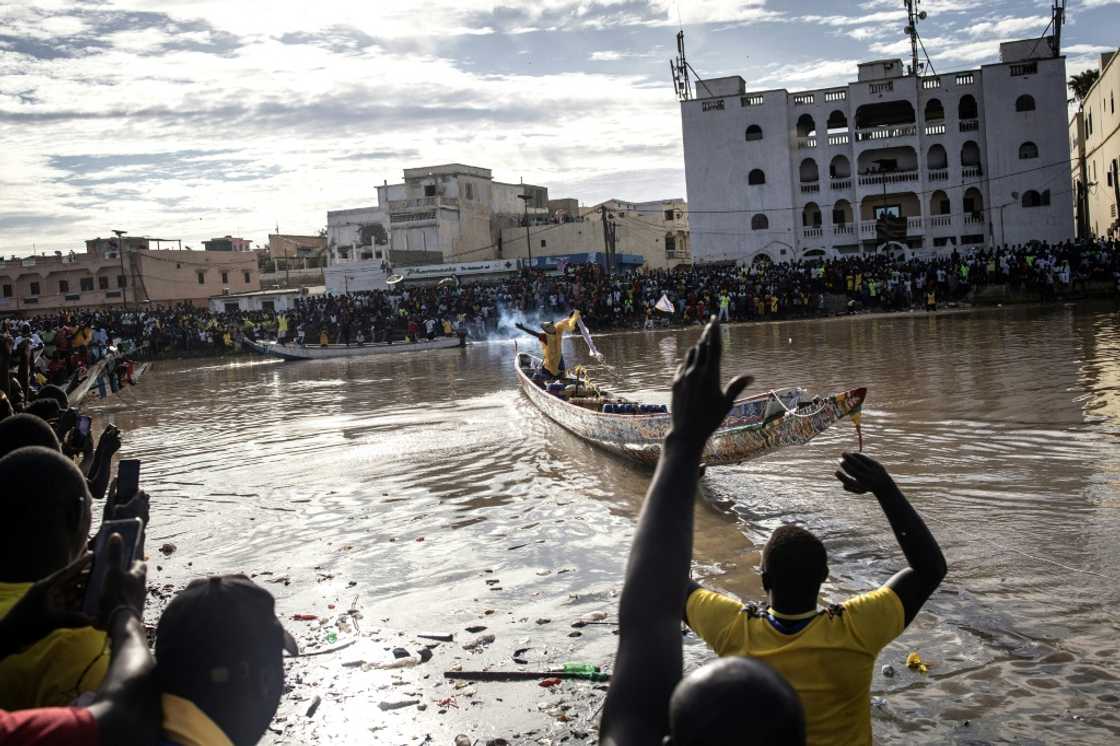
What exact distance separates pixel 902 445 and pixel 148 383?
28.0 metres

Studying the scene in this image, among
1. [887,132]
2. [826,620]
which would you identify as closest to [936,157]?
[887,132]

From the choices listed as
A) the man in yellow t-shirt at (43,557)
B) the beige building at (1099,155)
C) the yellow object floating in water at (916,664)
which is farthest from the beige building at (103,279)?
the man in yellow t-shirt at (43,557)

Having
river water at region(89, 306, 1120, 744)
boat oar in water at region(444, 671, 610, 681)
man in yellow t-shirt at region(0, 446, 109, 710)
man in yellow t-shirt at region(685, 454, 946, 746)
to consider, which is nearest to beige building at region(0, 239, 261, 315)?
river water at region(89, 306, 1120, 744)

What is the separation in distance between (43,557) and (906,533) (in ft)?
8.53

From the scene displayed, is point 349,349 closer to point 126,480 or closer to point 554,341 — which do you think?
point 554,341

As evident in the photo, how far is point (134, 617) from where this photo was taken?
2.21 metres

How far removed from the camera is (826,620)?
285 cm

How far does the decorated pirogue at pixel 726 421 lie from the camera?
9.10 meters

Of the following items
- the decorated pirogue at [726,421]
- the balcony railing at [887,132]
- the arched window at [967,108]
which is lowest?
the decorated pirogue at [726,421]

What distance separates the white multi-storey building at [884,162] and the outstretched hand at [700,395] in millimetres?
47493

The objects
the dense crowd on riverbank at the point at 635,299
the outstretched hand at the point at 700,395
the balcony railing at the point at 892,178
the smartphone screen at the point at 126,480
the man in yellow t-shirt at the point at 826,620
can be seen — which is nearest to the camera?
the outstretched hand at the point at 700,395

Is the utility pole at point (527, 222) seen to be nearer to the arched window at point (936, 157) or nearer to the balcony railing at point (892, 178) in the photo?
the balcony railing at point (892, 178)

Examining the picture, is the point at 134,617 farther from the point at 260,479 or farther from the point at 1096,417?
the point at 1096,417

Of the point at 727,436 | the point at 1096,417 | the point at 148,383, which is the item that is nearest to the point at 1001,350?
the point at 1096,417
